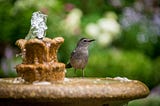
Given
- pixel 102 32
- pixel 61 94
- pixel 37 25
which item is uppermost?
pixel 37 25

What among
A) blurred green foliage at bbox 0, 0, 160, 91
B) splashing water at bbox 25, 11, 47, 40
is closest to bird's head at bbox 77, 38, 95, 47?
A: splashing water at bbox 25, 11, 47, 40

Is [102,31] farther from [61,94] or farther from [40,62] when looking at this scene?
[61,94]

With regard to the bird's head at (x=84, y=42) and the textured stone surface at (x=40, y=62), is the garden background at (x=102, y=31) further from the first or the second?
the textured stone surface at (x=40, y=62)

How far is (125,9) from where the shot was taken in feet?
41.8

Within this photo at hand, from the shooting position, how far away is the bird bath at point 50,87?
12.9 ft

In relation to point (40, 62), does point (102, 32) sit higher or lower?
lower

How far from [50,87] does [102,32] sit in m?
7.79

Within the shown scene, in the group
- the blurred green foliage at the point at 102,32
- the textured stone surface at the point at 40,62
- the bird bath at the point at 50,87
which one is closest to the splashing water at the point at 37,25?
the bird bath at the point at 50,87

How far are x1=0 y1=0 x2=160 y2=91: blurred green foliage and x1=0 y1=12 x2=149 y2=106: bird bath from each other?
497 centimetres

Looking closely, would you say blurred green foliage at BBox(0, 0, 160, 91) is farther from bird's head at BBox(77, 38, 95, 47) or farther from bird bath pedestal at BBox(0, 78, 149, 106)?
bird bath pedestal at BBox(0, 78, 149, 106)

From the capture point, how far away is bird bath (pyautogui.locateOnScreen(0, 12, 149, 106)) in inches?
155

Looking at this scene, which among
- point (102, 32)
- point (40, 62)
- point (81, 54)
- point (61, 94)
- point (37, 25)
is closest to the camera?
point (61, 94)

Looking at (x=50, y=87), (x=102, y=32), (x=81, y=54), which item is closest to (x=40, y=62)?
(x=50, y=87)

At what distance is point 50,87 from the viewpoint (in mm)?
3947
